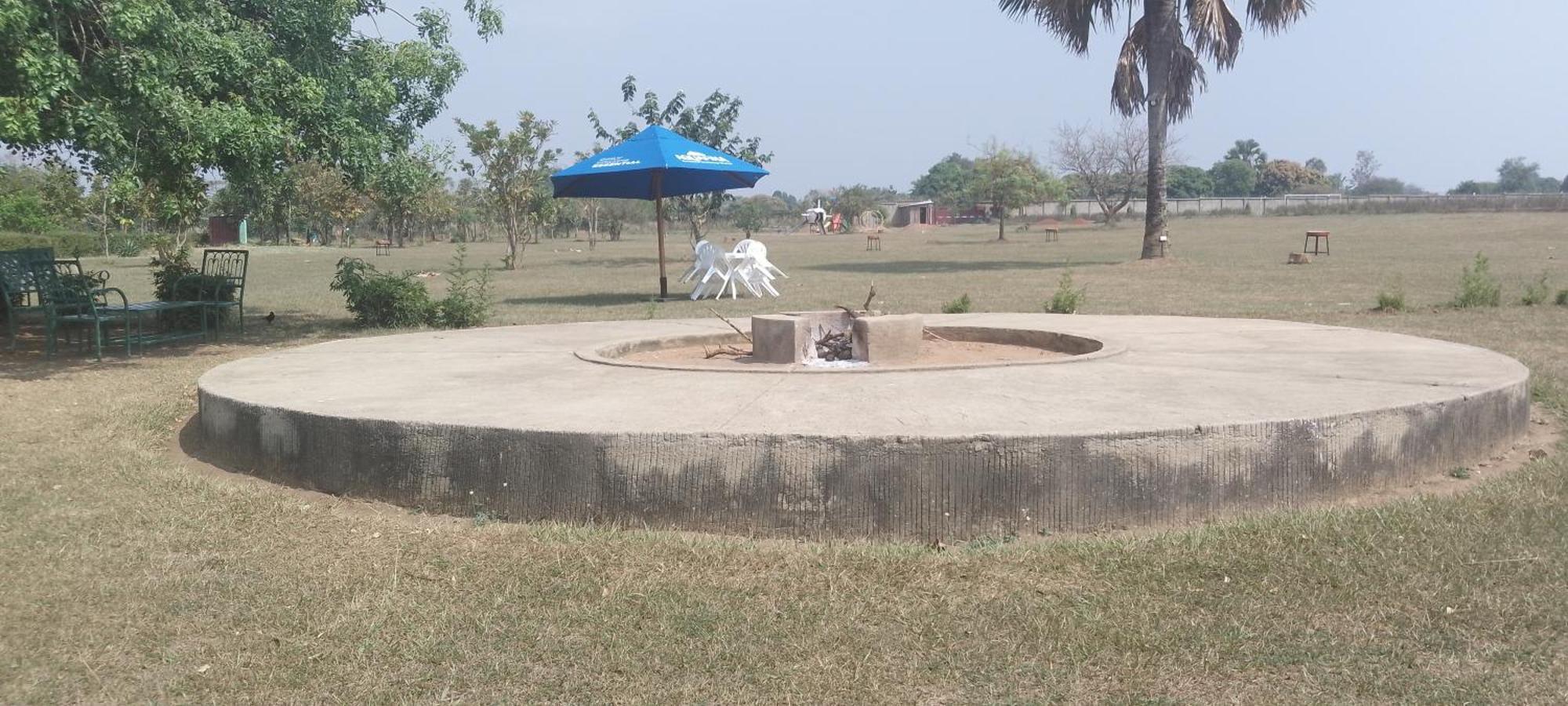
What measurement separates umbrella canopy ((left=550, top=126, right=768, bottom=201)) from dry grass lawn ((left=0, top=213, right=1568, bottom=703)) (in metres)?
10.4

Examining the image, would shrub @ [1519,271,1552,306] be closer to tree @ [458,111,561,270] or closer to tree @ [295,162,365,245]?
tree @ [458,111,561,270]

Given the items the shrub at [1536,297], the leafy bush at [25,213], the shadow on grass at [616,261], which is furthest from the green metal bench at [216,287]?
the leafy bush at [25,213]

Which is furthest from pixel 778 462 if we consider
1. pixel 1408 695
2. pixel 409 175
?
pixel 409 175

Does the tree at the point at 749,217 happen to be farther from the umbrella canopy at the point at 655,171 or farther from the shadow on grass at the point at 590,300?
the umbrella canopy at the point at 655,171

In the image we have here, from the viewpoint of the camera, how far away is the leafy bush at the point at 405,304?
12789 mm

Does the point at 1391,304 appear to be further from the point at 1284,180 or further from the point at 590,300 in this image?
the point at 1284,180

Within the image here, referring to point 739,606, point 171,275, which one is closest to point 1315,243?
point 171,275

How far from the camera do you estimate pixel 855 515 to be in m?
4.43

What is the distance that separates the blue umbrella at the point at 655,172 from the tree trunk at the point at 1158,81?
11414 millimetres

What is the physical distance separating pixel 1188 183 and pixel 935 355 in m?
104

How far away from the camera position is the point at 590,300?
18.2 metres

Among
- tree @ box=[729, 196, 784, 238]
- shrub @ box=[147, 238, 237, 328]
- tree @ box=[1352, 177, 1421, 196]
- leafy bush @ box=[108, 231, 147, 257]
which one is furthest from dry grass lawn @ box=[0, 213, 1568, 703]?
tree @ box=[1352, 177, 1421, 196]

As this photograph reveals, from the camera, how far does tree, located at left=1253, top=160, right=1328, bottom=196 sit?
108 m

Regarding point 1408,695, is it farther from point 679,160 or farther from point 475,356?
point 679,160
